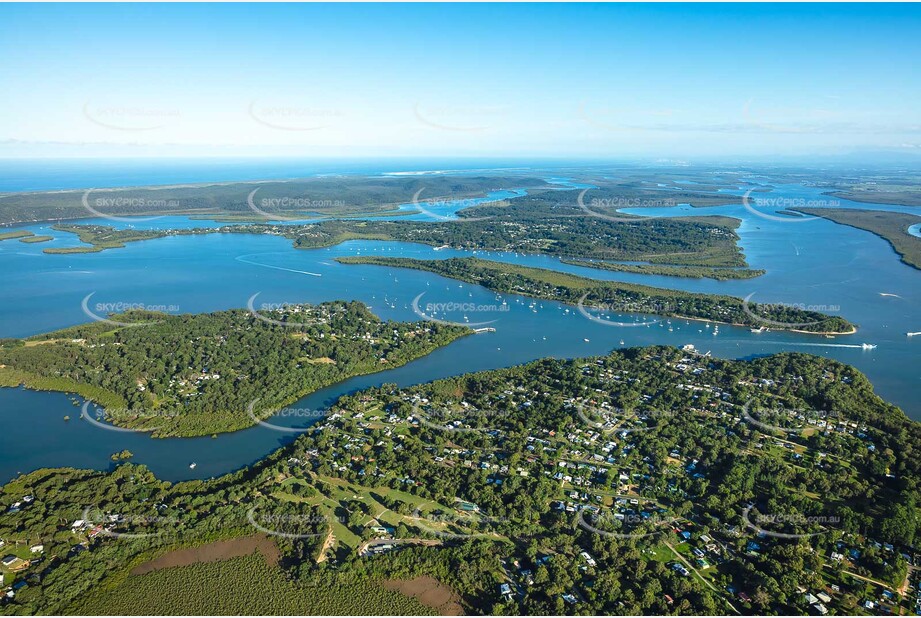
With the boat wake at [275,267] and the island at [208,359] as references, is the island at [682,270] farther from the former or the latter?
the boat wake at [275,267]

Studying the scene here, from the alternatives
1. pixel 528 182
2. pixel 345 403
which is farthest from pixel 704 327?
pixel 528 182

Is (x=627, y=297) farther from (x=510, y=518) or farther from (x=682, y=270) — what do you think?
(x=510, y=518)

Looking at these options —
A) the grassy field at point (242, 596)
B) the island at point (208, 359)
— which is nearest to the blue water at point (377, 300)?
the island at point (208, 359)

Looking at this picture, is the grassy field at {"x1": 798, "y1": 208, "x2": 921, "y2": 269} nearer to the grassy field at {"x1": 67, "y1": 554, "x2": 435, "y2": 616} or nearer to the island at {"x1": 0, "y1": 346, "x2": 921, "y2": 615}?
the island at {"x1": 0, "y1": 346, "x2": 921, "y2": 615}

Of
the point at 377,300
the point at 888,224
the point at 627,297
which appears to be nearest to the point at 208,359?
the point at 377,300

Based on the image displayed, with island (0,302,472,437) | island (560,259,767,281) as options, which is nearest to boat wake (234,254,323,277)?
island (0,302,472,437)

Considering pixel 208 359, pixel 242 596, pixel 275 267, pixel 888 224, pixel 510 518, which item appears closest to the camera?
pixel 242 596
